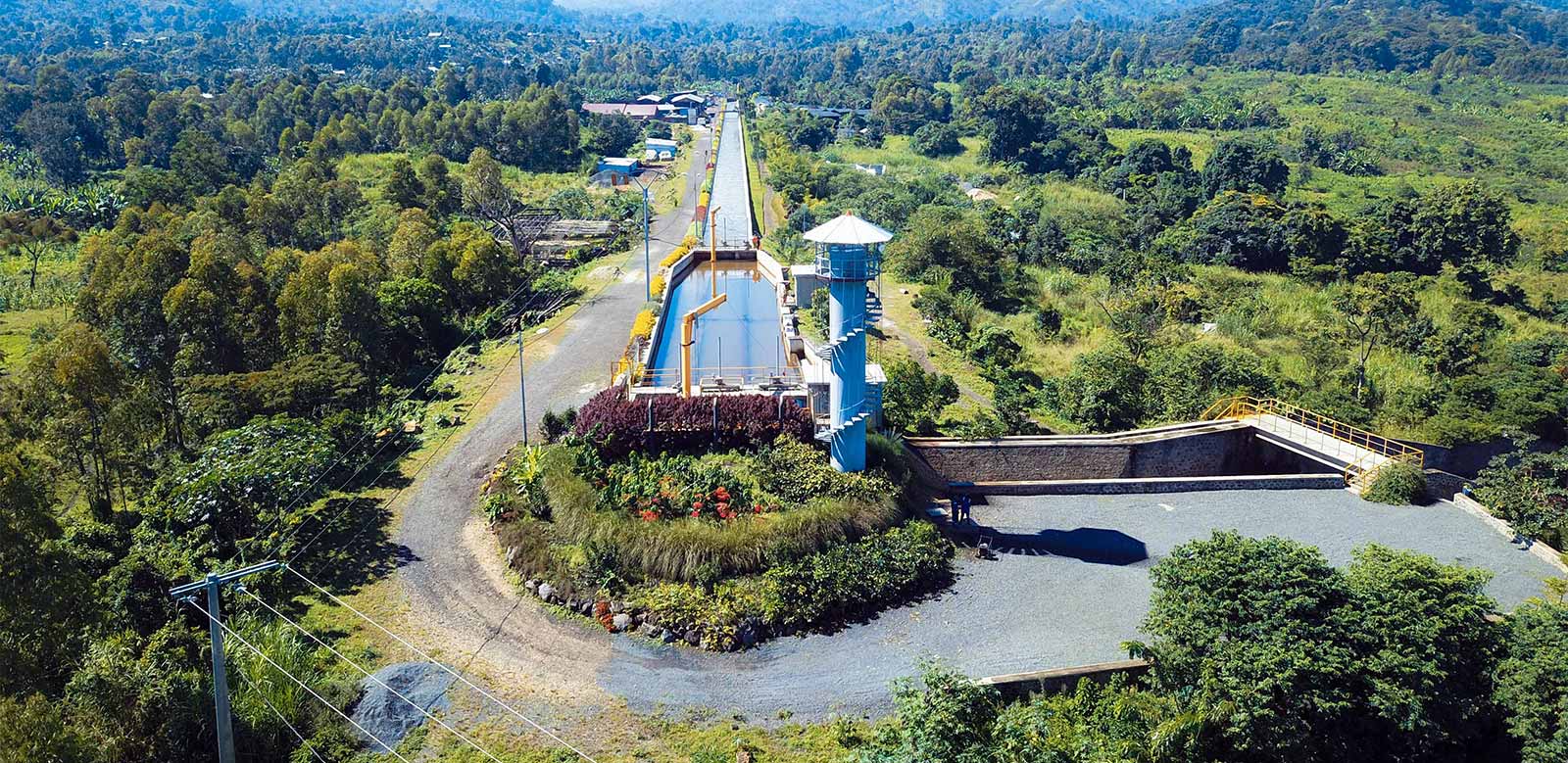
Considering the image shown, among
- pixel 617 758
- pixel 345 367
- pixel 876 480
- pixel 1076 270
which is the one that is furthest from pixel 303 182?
pixel 617 758

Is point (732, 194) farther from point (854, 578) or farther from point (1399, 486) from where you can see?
point (854, 578)

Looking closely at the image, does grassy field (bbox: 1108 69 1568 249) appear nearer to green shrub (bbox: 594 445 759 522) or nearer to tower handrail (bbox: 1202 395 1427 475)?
tower handrail (bbox: 1202 395 1427 475)

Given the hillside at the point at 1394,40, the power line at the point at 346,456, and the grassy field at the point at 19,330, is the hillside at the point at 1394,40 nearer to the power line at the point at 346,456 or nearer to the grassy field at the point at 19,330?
the power line at the point at 346,456

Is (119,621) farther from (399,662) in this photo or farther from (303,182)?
(303,182)

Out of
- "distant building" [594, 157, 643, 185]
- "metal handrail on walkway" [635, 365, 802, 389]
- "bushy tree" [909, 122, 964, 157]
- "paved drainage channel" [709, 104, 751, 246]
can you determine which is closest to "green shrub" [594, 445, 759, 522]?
"metal handrail on walkway" [635, 365, 802, 389]

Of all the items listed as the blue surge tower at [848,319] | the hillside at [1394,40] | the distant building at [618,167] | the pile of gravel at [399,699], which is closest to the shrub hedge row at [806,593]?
the blue surge tower at [848,319]
